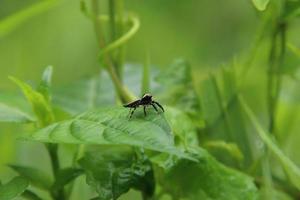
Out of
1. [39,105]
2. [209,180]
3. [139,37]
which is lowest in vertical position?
[209,180]

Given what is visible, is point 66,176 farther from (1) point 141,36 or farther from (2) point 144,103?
(1) point 141,36

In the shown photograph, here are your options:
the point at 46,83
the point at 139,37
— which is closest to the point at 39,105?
the point at 46,83

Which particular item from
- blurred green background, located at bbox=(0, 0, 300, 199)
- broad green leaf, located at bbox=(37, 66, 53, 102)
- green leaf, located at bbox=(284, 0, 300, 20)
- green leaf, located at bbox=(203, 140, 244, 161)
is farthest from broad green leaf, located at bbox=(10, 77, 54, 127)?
blurred green background, located at bbox=(0, 0, 300, 199)

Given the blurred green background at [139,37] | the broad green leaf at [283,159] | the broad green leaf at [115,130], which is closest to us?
the broad green leaf at [115,130]

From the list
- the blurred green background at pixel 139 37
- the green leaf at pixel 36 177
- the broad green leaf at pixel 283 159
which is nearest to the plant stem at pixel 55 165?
the green leaf at pixel 36 177

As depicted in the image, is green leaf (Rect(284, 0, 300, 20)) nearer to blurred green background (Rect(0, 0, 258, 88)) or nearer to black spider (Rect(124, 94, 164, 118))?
black spider (Rect(124, 94, 164, 118))

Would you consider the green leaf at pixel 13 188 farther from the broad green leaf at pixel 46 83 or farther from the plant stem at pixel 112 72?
the plant stem at pixel 112 72

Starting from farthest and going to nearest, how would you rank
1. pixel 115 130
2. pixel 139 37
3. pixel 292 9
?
pixel 139 37 → pixel 292 9 → pixel 115 130

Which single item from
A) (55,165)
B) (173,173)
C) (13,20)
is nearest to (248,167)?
(173,173)
